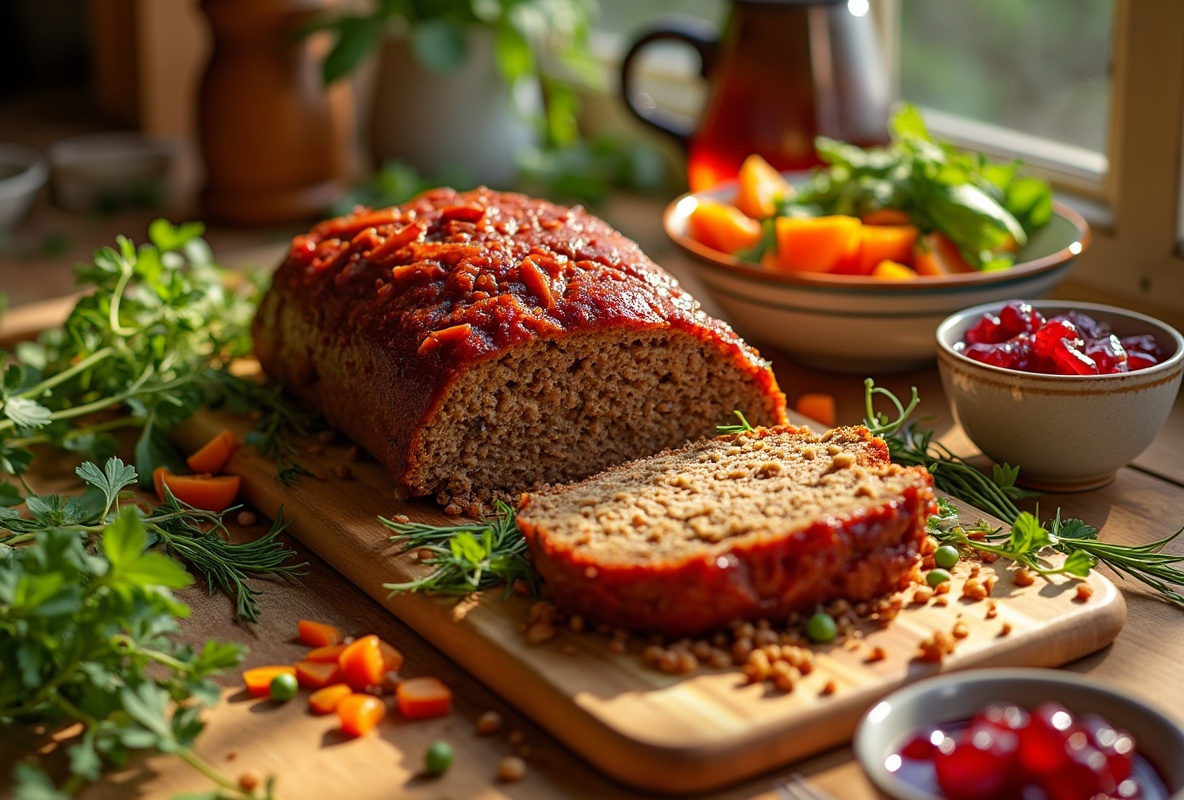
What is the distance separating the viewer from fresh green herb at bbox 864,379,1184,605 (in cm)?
232

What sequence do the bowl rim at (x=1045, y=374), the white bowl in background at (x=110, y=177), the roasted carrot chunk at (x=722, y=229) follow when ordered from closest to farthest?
the bowl rim at (x=1045, y=374) < the roasted carrot chunk at (x=722, y=229) < the white bowl in background at (x=110, y=177)

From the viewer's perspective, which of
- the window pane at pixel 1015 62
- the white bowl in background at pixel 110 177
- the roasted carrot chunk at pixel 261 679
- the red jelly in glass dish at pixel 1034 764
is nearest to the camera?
the red jelly in glass dish at pixel 1034 764

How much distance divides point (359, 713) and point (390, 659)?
196 mm

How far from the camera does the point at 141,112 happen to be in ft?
19.7

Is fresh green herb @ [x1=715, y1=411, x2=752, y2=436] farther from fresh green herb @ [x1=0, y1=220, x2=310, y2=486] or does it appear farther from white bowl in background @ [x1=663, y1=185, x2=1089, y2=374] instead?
fresh green herb @ [x1=0, y1=220, x2=310, y2=486]

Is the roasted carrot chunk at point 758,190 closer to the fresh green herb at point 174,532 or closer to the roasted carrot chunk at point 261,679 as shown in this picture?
the fresh green herb at point 174,532

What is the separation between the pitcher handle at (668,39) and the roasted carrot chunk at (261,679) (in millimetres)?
2632

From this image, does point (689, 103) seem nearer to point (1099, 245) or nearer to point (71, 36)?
point (1099, 245)

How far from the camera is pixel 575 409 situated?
271 cm

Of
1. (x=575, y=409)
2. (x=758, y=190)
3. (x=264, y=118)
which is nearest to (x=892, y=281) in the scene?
(x=758, y=190)

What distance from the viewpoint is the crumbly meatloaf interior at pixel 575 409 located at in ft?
8.57

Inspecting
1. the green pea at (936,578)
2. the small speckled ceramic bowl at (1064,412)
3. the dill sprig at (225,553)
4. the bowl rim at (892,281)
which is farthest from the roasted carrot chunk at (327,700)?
the bowl rim at (892,281)

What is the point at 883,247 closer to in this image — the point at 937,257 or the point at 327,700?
the point at 937,257

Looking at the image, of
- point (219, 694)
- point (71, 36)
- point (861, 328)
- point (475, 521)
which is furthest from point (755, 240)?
point (71, 36)
